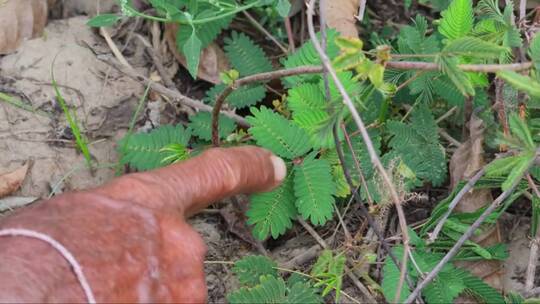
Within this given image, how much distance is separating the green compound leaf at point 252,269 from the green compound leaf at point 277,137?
15.3 inches

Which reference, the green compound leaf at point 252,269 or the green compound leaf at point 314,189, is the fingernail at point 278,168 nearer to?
the green compound leaf at point 314,189

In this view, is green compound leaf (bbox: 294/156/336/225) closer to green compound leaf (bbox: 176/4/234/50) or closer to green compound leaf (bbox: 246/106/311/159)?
green compound leaf (bbox: 246/106/311/159)

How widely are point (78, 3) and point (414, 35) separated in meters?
1.59

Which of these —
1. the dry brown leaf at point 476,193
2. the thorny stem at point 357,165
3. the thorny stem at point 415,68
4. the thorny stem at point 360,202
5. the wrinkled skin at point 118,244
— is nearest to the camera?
the wrinkled skin at point 118,244

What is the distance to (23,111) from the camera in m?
3.01

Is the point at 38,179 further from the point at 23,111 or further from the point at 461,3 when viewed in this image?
the point at 461,3

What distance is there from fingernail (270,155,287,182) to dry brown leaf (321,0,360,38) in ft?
2.70

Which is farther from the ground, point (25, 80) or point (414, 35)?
point (414, 35)

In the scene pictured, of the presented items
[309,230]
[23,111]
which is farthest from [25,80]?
[309,230]

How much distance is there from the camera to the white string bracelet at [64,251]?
175 cm

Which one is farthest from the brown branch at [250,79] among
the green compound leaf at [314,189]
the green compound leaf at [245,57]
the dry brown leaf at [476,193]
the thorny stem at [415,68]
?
the dry brown leaf at [476,193]

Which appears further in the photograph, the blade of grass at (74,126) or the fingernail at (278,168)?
the blade of grass at (74,126)

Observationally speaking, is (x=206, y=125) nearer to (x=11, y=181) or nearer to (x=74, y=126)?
(x=74, y=126)

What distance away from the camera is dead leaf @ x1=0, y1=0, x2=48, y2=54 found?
3092 mm
